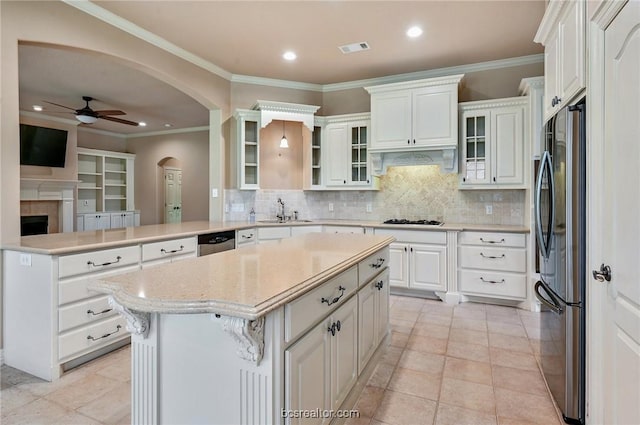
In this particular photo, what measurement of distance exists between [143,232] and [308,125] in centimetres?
258

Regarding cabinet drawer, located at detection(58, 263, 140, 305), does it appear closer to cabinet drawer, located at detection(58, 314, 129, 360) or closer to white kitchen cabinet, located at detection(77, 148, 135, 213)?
cabinet drawer, located at detection(58, 314, 129, 360)

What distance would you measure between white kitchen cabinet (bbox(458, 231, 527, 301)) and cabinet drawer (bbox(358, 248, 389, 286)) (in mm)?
1693

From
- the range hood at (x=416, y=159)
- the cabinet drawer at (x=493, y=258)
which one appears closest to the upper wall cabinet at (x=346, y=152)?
the range hood at (x=416, y=159)

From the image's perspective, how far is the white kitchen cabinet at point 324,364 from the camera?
133cm

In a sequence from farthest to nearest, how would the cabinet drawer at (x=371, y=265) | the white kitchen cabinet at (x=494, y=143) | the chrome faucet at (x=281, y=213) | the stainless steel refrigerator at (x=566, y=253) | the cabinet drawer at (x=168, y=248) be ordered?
the chrome faucet at (x=281, y=213) → the white kitchen cabinet at (x=494, y=143) → the cabinet drawer at (x=168, y=248) → the cabinet drawer at (x=371, y=265) → the stainless steel refrigerator at (x=566, y=253)

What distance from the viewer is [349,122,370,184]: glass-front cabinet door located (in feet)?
15.8

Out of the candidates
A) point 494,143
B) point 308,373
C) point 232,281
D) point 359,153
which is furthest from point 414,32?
point 308,373

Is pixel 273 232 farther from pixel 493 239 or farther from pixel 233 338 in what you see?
pixel 233 338

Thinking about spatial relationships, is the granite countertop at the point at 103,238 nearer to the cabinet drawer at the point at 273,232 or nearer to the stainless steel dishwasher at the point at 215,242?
the stainless steel dishwasher at the point at 215,242

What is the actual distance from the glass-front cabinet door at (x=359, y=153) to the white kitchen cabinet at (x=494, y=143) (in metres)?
1.23

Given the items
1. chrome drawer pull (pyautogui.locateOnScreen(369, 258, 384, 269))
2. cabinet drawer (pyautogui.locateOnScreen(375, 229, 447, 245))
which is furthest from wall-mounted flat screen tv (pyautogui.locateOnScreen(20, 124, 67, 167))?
chrome drawer pull (pyautogui.locateOnScreen(369, 258, 384, 269))

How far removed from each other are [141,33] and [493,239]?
169 inches

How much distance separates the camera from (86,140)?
8297mm

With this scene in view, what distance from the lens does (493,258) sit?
385cm
